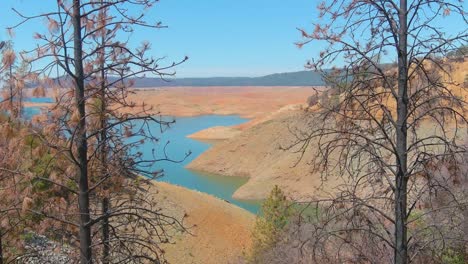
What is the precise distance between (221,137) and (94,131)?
83386 millimetres

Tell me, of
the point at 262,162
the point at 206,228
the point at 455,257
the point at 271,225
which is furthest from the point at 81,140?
the point at 262,162

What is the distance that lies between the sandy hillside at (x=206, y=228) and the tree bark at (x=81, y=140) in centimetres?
1975

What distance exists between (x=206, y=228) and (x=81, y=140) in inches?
958

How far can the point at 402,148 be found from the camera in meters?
6.49

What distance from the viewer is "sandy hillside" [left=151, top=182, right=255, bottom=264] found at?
26.9m

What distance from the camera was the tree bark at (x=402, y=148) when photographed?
6.34 metres

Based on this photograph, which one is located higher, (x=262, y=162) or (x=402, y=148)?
(x=402, y=148)

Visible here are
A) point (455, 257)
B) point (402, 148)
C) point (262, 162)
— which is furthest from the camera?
point (262, 162)

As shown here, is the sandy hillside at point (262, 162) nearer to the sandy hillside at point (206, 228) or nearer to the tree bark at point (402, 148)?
the sandy hillside at point (206, 228)

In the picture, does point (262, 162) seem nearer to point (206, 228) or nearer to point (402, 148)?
point (206, 228)

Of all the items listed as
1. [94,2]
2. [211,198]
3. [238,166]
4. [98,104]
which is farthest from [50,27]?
[238,166]

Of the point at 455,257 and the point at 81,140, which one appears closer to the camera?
the point at 81,140

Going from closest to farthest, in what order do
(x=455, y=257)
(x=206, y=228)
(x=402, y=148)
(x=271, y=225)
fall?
(x=402, y=148)
(x=455, y=257)
(x=271, y=225)
(x=206, y=228)

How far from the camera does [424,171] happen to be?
6566 mm
